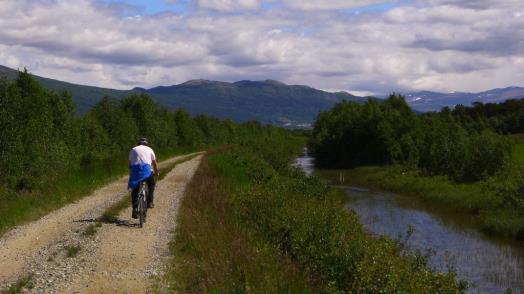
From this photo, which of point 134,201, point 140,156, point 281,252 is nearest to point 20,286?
point 281,252

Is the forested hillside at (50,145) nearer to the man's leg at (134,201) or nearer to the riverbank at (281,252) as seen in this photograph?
the man's leg at (134,201)

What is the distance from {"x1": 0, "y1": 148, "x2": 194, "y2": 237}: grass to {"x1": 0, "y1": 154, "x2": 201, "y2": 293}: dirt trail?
1.74 feet

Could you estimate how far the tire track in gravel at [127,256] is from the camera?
1048 centimetres

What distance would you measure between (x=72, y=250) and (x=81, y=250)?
0.34 metres

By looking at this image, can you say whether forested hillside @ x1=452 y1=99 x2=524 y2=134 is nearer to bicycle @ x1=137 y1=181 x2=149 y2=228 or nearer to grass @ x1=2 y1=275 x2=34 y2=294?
bicycle @ x1=137 y1=181 x2=149 y2=228

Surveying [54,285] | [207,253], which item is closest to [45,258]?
[54,285]

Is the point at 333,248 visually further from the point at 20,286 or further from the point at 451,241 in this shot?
the point at 451,241

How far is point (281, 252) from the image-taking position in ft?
45.0

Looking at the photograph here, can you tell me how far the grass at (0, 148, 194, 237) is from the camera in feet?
60.0

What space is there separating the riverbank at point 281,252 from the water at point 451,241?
2534 mm

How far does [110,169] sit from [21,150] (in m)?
5.26

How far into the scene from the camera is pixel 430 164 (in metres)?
55.0

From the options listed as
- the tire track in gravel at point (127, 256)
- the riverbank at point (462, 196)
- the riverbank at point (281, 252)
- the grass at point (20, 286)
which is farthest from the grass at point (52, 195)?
the riverbank at point (462, 196)

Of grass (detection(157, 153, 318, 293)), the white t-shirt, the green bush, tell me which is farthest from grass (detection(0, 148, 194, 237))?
the green bush
